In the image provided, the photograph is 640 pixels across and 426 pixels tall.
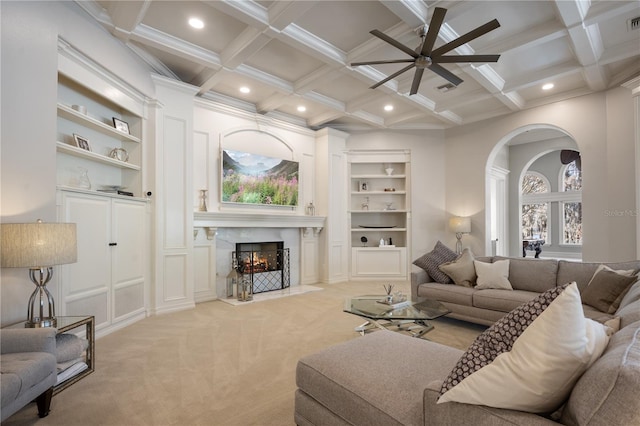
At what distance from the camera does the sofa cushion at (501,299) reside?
10.8ft

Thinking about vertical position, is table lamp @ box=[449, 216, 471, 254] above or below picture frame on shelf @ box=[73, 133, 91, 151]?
below

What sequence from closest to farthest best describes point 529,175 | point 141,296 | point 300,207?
point 141,296 < point 300,207 < point 529,175

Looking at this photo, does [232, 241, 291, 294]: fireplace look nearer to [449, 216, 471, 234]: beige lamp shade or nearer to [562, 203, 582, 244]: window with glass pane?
[449, 216, 471, 234]: beige lamp shade

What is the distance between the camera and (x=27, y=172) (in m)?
2.55

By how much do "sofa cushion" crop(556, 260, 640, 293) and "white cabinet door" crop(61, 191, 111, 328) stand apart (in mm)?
4698

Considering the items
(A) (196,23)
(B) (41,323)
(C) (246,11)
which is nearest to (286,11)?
(C) (246,11)

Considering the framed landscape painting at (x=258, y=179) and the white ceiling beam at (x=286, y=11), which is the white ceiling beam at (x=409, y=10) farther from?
the framed landscape painting at (x=258, y=179)

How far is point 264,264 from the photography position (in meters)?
5.74

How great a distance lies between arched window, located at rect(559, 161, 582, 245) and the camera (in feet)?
30.5

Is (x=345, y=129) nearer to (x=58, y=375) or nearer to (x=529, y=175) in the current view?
(x=58, y=375)

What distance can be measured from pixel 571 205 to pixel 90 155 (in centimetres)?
1135

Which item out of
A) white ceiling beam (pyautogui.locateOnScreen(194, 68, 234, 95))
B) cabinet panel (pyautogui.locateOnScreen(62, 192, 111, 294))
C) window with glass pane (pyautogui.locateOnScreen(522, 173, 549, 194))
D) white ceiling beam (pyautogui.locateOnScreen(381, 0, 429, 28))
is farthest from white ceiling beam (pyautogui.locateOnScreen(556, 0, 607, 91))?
window with glass pane (pyautogui.locateOnScreen(522, 173, 549, 194))

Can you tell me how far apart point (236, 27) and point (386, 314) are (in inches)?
129

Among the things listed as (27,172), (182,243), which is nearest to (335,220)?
(182,243)
